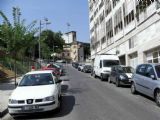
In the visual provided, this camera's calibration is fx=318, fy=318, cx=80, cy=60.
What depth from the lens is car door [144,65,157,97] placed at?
1340 cm

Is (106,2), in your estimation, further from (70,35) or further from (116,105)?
(70,35)

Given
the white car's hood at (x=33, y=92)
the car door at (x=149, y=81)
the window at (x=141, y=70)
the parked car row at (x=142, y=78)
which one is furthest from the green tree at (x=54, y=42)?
the white car's hood at (x=33, y=92)

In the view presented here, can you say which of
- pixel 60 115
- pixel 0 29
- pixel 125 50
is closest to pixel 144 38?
pixel 125 50

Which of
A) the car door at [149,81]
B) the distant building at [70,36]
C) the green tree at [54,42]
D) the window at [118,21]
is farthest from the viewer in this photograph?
the distant building at [70,36]

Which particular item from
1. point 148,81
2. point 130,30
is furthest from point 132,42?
point 148,81

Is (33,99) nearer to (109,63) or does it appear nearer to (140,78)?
(140,78)

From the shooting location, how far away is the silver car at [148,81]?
13.1 metres

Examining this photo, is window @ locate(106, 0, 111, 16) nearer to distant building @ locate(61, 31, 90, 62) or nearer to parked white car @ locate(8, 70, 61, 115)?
parked white car @ locate(8, 70, 61, 115)

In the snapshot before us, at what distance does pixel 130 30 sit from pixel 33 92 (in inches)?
1189

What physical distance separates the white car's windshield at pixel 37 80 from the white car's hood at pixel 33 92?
0.58 metres

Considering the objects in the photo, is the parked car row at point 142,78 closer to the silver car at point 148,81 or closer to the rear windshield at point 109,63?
the silver car at point 148,81

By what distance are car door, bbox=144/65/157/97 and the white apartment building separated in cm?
308

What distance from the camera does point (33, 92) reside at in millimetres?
11227

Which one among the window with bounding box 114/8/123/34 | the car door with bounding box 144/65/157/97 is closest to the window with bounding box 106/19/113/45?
the window with bounding box 114/8/123/34
